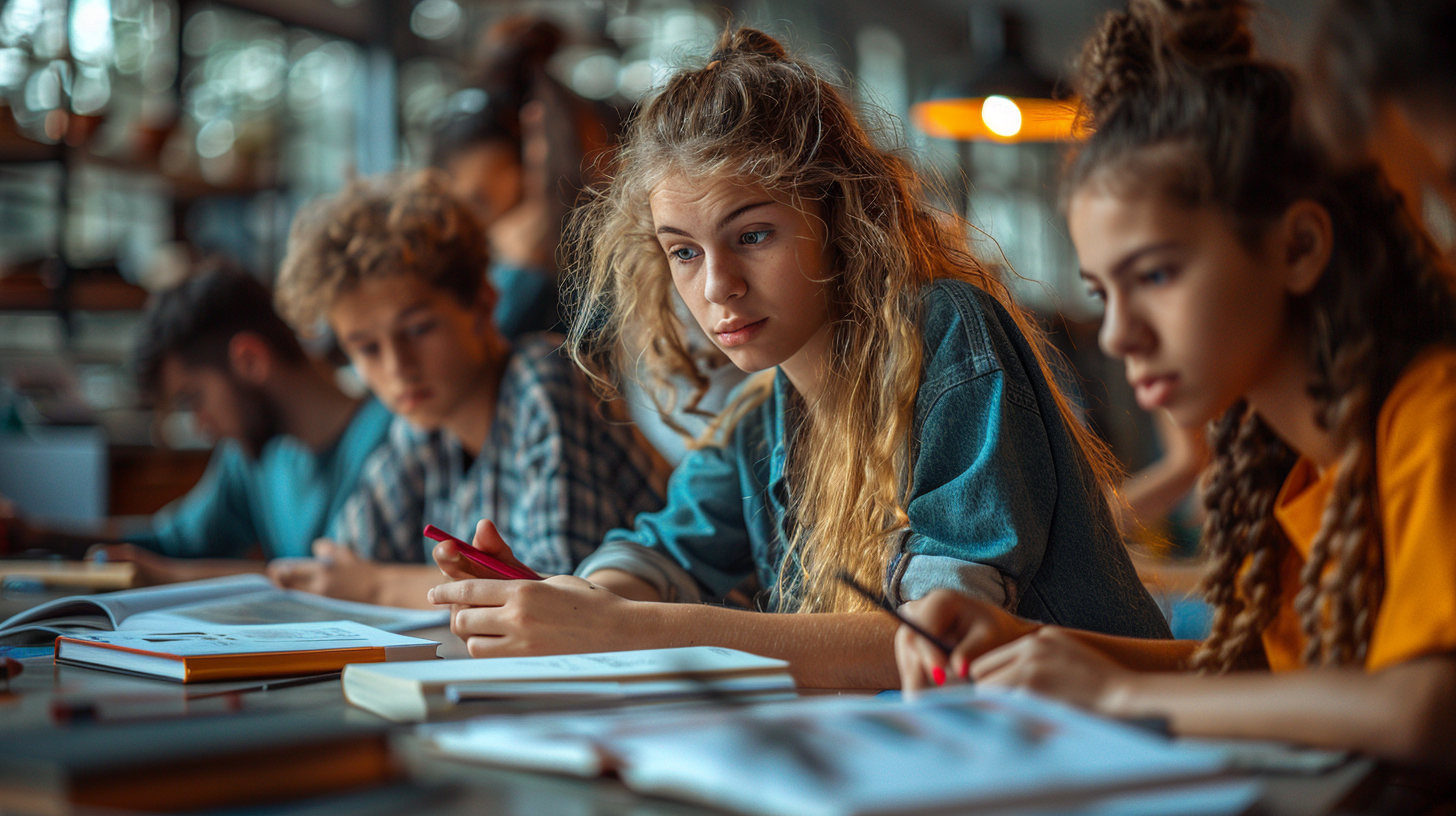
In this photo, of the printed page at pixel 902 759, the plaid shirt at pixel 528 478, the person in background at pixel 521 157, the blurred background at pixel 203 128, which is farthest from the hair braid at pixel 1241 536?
the person in background at pixel 521 157

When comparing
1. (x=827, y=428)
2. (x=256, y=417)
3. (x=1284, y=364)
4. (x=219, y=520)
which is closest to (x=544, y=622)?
(x=827, y=428)

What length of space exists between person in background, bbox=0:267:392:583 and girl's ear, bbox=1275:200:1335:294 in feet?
5.43

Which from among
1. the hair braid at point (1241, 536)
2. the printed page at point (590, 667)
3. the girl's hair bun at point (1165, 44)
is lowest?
the printed page at point (590, 667)

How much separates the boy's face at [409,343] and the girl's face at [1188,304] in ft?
3.62

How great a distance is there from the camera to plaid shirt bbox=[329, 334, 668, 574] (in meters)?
1.47

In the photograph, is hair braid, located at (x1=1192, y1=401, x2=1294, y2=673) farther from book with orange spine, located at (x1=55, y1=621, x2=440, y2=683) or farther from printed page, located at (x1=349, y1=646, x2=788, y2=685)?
book with orange spine, located at (x1=55, y1=621, x2=440, y2=683)

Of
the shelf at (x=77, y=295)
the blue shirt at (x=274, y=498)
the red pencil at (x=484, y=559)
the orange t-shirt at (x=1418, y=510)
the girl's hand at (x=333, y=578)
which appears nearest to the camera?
the orange t-shirt at (x=1418, y=510)

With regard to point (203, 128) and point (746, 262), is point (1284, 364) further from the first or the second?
point (203, 128)

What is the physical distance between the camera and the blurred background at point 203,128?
2646 millimetres

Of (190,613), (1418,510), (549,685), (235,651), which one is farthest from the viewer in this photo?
(190,613)

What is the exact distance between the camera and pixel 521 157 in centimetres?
238

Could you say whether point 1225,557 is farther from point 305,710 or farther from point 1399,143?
point 305,710

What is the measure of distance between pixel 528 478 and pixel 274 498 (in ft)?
2.91

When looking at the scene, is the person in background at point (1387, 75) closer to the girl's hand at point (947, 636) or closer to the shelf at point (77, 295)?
the girl's hand at point (947, 636)
